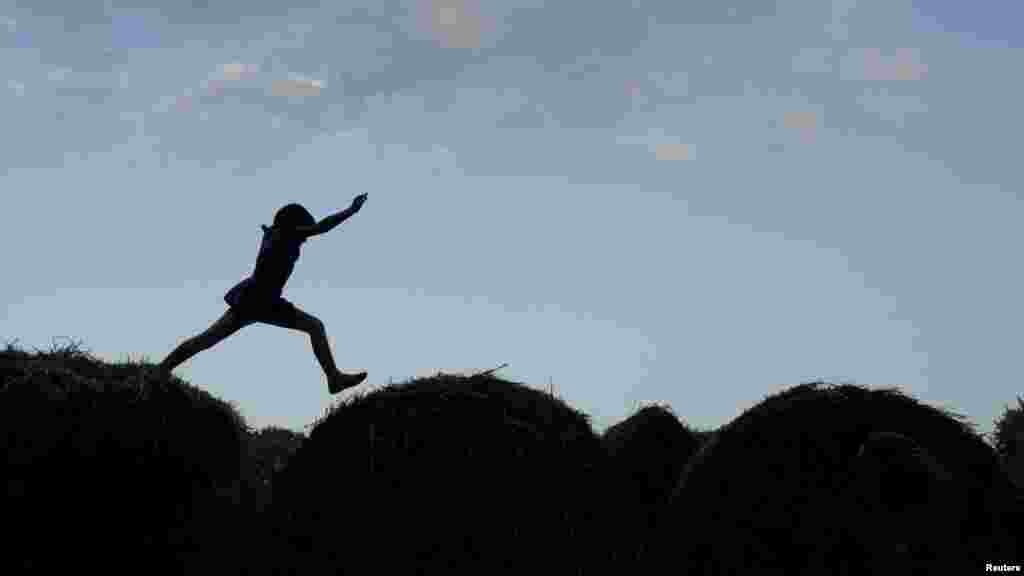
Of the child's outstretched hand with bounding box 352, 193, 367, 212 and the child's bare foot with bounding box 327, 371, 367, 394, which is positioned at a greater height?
the child's outstretched hand with bounding box 352, 193, 367, 212

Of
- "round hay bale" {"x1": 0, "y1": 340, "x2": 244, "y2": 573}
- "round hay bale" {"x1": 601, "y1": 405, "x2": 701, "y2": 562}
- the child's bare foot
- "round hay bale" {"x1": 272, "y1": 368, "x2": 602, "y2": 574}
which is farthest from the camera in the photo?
"round hay bale" {"x1": 601, "y1": 405, "x2": 701, "y2": 562}

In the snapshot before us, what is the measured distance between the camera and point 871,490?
28.2ft

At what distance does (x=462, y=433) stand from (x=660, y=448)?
8.06 m

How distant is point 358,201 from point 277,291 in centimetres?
129

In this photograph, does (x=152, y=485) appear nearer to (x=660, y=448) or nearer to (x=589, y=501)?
(x=589, y=501)

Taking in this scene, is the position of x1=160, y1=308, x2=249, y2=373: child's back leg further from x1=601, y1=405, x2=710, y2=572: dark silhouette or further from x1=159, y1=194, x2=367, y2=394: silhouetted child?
x1=601, y1=405, x2=710, y2=572: dark silhouette

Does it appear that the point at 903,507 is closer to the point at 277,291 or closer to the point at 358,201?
the point at 358,201

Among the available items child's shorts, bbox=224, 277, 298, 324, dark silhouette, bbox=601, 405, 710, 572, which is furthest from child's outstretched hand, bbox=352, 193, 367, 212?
dark silhouette, bbox=601, 405, 710, 572

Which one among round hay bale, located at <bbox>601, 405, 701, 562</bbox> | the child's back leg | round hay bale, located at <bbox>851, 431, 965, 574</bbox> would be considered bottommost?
round hay bale, located at <bbox>851, 431, 965, 574</bbox>

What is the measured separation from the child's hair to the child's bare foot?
69.0 inches

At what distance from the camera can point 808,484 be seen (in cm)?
899

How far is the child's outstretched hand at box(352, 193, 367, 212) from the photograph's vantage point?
1130 cm

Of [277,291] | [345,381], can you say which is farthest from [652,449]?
[277,291]

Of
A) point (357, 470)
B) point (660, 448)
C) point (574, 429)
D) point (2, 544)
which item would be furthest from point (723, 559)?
point (660, 448)
